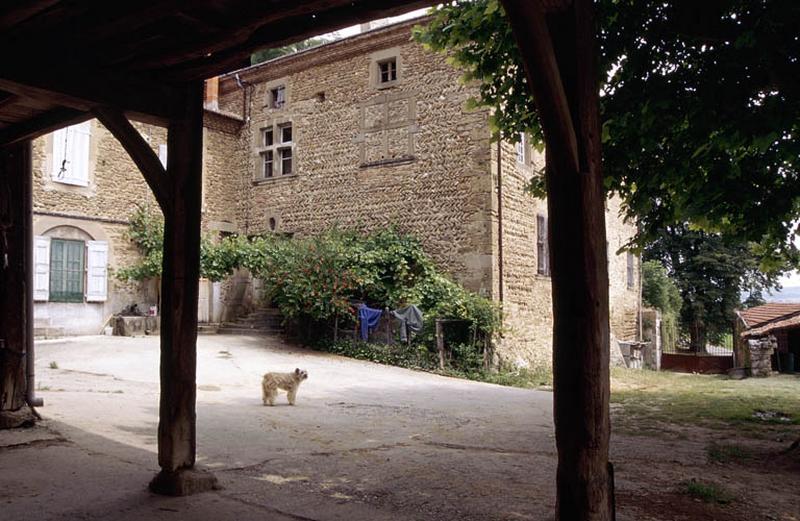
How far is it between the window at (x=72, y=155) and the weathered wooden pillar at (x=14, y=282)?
10.2 m

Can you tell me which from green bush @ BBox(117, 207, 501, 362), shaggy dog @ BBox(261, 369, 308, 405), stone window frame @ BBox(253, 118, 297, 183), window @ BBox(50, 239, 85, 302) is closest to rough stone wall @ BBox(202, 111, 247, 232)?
stone window frame @ BBox(253, 118, 297, 183)

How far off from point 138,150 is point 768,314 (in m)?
22.1

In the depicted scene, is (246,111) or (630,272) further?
(630,272)

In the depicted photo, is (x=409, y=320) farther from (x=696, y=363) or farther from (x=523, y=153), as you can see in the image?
(x=696, y=363)

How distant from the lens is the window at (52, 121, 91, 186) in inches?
603

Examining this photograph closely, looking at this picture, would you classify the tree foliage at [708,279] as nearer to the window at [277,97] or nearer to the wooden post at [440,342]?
the wooden post at [440,342]

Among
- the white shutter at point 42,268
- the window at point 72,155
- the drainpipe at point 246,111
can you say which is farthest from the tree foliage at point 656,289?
the white shutter at point 42,268

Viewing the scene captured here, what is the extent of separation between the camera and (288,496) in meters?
4.27

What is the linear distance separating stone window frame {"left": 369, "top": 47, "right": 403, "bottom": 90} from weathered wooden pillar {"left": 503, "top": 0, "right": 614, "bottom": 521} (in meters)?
13.3

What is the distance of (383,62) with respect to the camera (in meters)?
16.2

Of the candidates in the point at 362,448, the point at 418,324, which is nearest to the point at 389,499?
the point at 362,448

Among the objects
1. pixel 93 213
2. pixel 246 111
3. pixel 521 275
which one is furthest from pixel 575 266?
pixel 246 111

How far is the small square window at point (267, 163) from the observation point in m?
18.7

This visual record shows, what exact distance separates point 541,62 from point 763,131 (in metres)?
3.47
